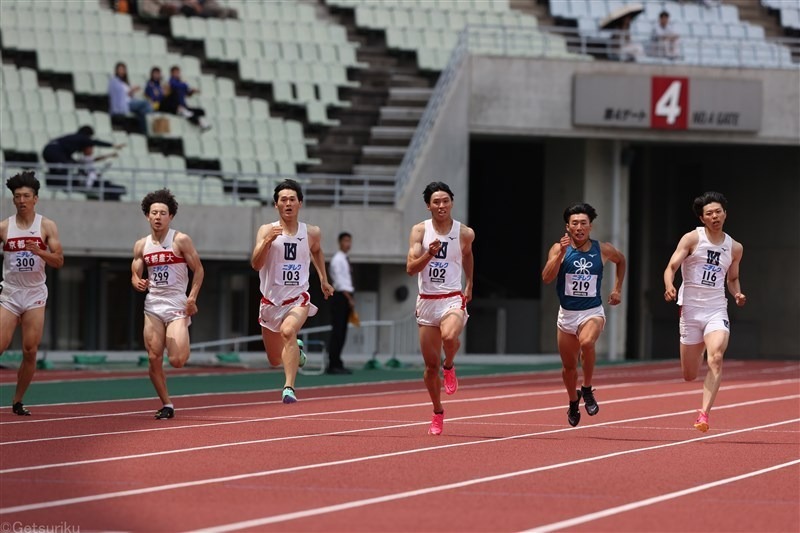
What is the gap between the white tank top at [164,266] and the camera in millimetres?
14492

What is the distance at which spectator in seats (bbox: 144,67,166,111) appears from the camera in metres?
30.9

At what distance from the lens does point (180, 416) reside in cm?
1520

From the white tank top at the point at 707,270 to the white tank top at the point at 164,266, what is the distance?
182 inches

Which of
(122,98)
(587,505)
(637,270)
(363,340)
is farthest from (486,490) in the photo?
(637,270)

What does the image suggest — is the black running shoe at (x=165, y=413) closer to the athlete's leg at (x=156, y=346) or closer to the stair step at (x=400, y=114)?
the athlete's leg at (x=156, y=346)

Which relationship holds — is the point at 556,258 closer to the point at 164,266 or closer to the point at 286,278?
the point at 286,278

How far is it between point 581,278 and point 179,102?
731 inches

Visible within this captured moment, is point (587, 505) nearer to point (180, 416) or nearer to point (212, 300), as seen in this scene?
point (180, 416)

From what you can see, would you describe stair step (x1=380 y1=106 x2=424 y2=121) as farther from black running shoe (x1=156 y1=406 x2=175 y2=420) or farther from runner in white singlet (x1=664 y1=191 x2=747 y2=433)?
runner in white singlet (x1=664 y1=191 x2=747 y2=433)

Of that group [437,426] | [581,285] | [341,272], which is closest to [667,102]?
[341,272]

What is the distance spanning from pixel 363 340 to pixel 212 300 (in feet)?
10.7

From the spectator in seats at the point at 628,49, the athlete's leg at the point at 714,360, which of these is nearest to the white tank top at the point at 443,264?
the athlete's leg at the point at 714,360

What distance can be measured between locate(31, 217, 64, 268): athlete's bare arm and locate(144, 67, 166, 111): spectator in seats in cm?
1629

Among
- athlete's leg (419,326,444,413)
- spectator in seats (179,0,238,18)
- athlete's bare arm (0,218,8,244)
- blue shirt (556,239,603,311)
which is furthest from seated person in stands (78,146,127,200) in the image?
blue shirt (556,239,603,311)
